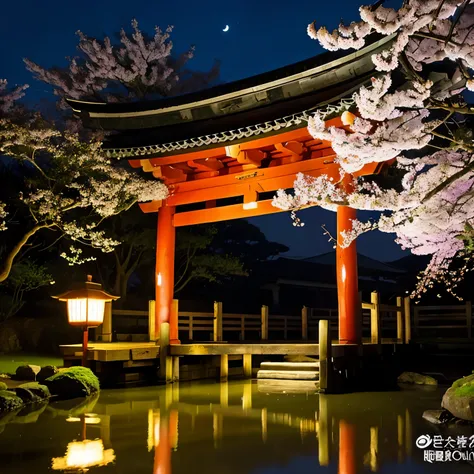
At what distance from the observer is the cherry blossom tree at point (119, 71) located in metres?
25.1

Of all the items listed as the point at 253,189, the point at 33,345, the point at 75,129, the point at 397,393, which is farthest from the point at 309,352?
the point at 75,129

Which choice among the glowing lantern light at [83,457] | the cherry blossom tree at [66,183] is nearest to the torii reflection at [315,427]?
the glowing lantern light at [83,457]

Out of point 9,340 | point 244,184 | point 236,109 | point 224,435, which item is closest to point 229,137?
point 236,109

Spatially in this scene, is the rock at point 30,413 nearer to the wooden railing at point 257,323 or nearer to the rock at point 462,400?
the wooden railing at point 257,323

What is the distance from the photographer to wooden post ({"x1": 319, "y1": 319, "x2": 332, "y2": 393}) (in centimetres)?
1112

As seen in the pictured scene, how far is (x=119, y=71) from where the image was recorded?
2492 centimetres

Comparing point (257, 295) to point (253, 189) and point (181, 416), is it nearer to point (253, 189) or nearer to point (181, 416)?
point (253, 189)

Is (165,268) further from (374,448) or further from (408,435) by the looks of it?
(374,448)

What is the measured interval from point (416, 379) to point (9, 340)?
12.9 meters

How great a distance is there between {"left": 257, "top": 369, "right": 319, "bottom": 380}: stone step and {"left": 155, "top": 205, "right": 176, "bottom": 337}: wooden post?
2.53 m

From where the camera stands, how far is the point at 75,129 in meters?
22.9

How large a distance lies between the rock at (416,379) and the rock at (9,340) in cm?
1238

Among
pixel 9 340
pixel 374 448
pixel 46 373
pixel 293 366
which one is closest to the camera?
pixel 374 448

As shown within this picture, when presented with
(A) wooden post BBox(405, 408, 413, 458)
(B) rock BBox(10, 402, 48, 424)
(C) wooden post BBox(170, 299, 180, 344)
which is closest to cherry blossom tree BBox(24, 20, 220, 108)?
(C) wooden post BBox(170, 299, 180, 344)
